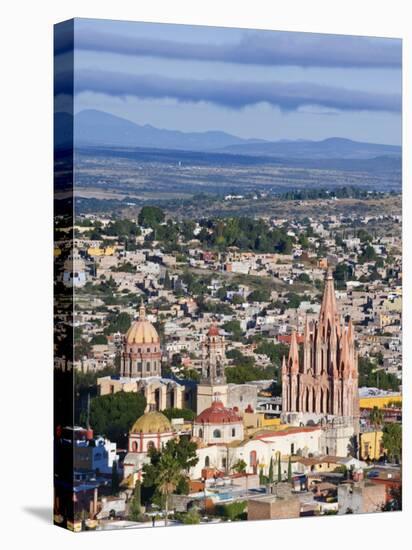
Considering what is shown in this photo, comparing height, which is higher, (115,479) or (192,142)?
(192,142)

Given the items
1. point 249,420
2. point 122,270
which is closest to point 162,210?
point 122,270

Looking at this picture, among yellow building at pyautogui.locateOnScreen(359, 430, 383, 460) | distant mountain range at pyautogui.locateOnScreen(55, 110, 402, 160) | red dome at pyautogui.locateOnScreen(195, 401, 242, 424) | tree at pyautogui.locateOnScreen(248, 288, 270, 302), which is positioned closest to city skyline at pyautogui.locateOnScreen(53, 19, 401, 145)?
distant mountain range at pyautogui.locateOnScreen(55, 110, 402, 160)

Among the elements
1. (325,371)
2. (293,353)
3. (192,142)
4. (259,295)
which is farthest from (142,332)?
(325,371)

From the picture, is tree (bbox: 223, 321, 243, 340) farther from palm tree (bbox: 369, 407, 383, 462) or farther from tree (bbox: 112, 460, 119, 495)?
tree (bbox: 112, 460, 119, 495)

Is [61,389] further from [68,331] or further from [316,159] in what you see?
[316,159]

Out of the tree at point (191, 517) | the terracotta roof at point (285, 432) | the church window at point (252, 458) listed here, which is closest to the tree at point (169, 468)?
the tree at point (191, 517)

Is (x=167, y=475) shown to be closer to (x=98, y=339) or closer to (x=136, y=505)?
(x=136, y=505)
